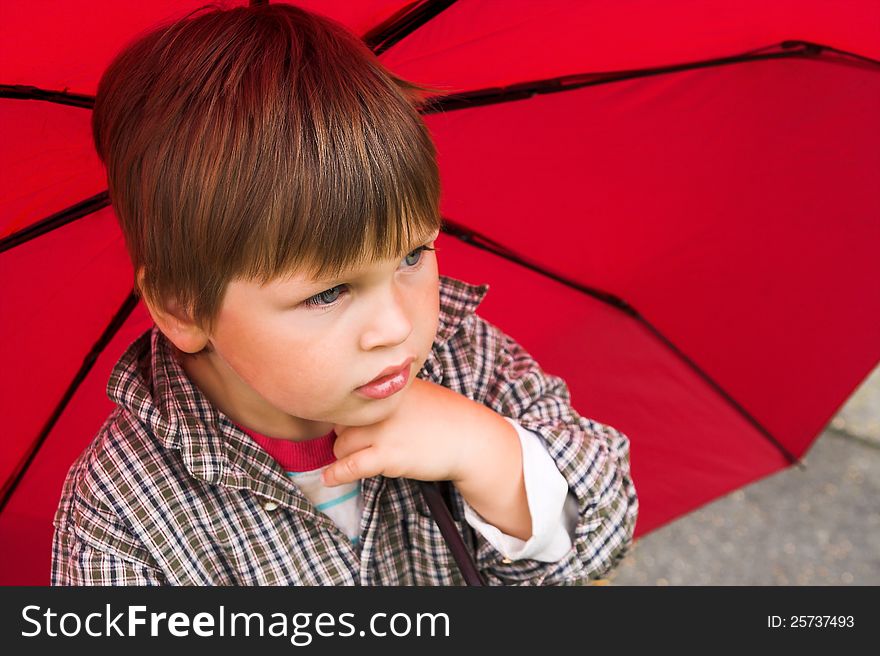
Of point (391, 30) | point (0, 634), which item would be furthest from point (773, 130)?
point (0, 634)

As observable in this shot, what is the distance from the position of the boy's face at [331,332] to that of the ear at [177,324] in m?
0.02

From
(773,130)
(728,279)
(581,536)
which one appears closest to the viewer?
(581,536)

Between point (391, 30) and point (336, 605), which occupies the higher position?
point (391, 30)

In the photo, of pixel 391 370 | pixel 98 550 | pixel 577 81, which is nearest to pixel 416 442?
pixel 391 370

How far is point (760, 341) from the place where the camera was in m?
1.35

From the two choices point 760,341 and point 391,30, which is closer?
point 391,30

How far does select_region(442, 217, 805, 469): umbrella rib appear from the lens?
3.85 ft

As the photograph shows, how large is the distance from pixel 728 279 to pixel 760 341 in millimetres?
100

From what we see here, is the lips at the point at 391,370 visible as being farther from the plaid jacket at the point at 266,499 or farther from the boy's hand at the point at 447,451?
the plaid jacket at the point at 266,499

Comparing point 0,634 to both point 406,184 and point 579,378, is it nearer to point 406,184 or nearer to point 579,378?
point 406,184

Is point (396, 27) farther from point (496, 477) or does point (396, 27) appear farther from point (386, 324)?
point (496, 477)

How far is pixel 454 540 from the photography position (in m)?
0.95

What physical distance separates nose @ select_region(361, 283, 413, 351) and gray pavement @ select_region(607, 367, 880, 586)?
119 cm

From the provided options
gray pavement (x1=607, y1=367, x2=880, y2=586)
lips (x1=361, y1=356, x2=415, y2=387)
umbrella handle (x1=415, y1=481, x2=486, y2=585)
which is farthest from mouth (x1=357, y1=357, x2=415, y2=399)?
gray pavement (x1=607, y1=367, x2=880, y2=586)
